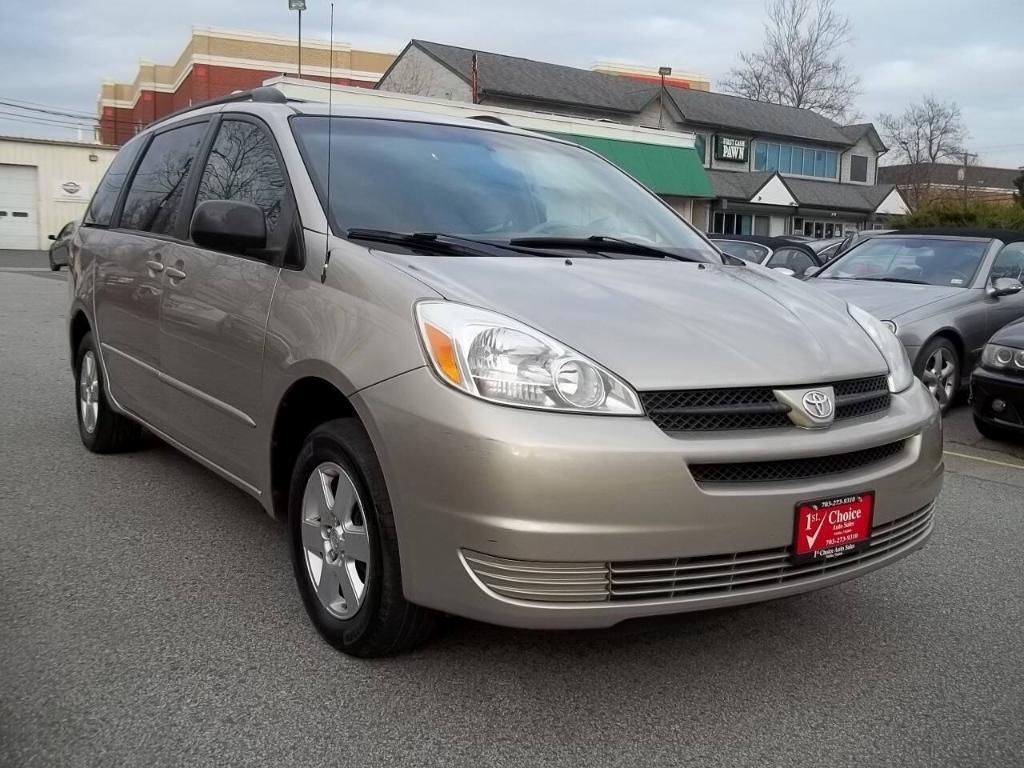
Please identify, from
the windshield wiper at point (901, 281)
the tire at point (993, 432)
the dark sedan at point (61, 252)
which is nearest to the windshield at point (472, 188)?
the dark sedan at point (61, 252)

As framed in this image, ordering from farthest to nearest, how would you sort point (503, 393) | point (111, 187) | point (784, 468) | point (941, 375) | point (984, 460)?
point (941, 375)
point (984, 460)
point (111, 187)
point (784, 468)
point (503, 393)

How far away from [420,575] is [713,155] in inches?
1792

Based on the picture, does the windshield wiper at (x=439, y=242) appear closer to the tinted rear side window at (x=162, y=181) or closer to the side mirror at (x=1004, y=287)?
the tinted rear side window at (x=162, y=181)

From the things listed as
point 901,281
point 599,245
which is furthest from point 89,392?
point 901,281

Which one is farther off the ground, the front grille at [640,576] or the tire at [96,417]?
the front grille at [640,576]

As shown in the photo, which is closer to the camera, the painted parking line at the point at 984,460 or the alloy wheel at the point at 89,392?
the alloy wheel at the point at 89,392

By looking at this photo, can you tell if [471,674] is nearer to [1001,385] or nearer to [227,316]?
[227,316]


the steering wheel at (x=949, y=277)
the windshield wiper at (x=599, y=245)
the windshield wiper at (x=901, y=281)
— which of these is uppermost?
the windshield wiper at (x=599, y=245)

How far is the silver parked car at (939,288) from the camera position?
7.45m

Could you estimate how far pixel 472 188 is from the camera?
12.4 ft

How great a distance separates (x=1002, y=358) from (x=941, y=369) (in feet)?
3.73

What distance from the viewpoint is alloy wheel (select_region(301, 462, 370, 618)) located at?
294 cm

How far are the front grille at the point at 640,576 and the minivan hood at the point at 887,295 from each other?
16.8 ft

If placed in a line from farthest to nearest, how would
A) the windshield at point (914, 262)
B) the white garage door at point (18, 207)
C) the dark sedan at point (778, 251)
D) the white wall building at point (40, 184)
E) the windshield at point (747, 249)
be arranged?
1. the white garage door at point (18, 207)
2. the white wall building at point (40, 184)
3. the dark sedan at point (778, 251)
4. the windshield at point (747, 249)
5. the windshield at point (914, 262)
